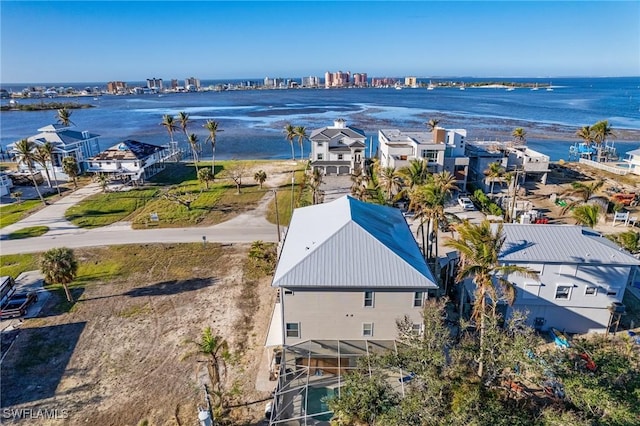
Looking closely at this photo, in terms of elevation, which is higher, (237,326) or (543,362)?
(543,362)

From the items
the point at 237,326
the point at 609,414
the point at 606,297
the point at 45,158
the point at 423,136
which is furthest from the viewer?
the point at 423,136

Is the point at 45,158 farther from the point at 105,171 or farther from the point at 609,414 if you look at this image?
the point at 609,414

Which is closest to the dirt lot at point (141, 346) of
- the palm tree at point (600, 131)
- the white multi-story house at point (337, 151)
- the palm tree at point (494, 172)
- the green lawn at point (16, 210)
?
the green lawn at point (16, 210)

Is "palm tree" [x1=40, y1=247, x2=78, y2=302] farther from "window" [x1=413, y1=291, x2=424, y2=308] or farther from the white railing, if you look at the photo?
the white railing

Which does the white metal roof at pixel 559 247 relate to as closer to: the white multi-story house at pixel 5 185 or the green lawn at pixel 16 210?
the green lawn at pixel 16 210

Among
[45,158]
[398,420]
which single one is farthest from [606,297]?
[45,158]
